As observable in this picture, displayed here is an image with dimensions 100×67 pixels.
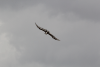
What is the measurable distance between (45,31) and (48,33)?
2012 mm

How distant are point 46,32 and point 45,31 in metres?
1.13

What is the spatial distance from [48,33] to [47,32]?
39.9 inches

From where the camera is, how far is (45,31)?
191 ft

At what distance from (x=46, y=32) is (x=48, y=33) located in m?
1.42

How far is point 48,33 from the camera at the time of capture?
5828 centimetres

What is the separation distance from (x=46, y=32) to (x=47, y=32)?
0.55m

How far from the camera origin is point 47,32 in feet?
189

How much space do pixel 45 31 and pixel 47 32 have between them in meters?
1.46
